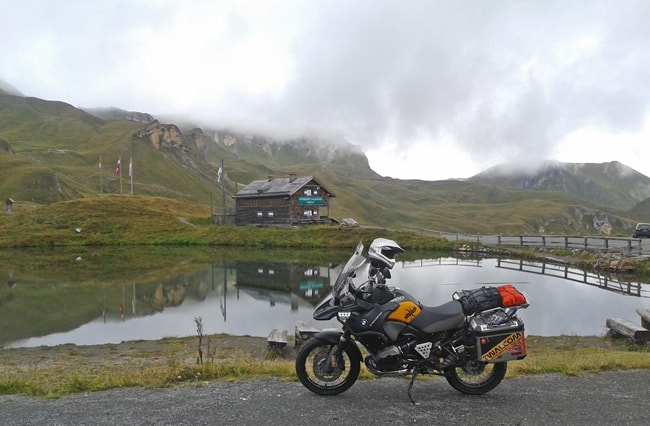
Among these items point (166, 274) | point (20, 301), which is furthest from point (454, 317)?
point (166, 274)

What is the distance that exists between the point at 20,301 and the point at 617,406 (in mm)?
27791

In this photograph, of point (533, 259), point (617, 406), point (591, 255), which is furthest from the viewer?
point (533, 259)

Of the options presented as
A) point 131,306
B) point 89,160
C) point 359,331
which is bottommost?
point 131,306

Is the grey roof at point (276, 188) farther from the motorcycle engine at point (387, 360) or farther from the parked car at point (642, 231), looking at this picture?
the motorcycle engine at point (387, 360)

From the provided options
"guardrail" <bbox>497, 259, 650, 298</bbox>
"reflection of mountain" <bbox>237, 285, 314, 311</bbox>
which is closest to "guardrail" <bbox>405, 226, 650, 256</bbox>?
"guardrail" <bbox>497, 259, 650, 298</bbox>

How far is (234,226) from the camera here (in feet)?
232

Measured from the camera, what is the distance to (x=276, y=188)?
74625 mm

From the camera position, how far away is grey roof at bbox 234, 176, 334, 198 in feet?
235

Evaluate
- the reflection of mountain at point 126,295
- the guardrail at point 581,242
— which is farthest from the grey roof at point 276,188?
the reflection of mountain at point 126,295

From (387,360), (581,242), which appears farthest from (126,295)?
(581,242)

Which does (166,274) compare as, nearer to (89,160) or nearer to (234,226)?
(234,226)

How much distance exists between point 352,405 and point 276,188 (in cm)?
6876

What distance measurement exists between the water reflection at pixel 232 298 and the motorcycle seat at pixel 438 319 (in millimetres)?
11895

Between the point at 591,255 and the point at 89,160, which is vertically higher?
the point at 89,160
